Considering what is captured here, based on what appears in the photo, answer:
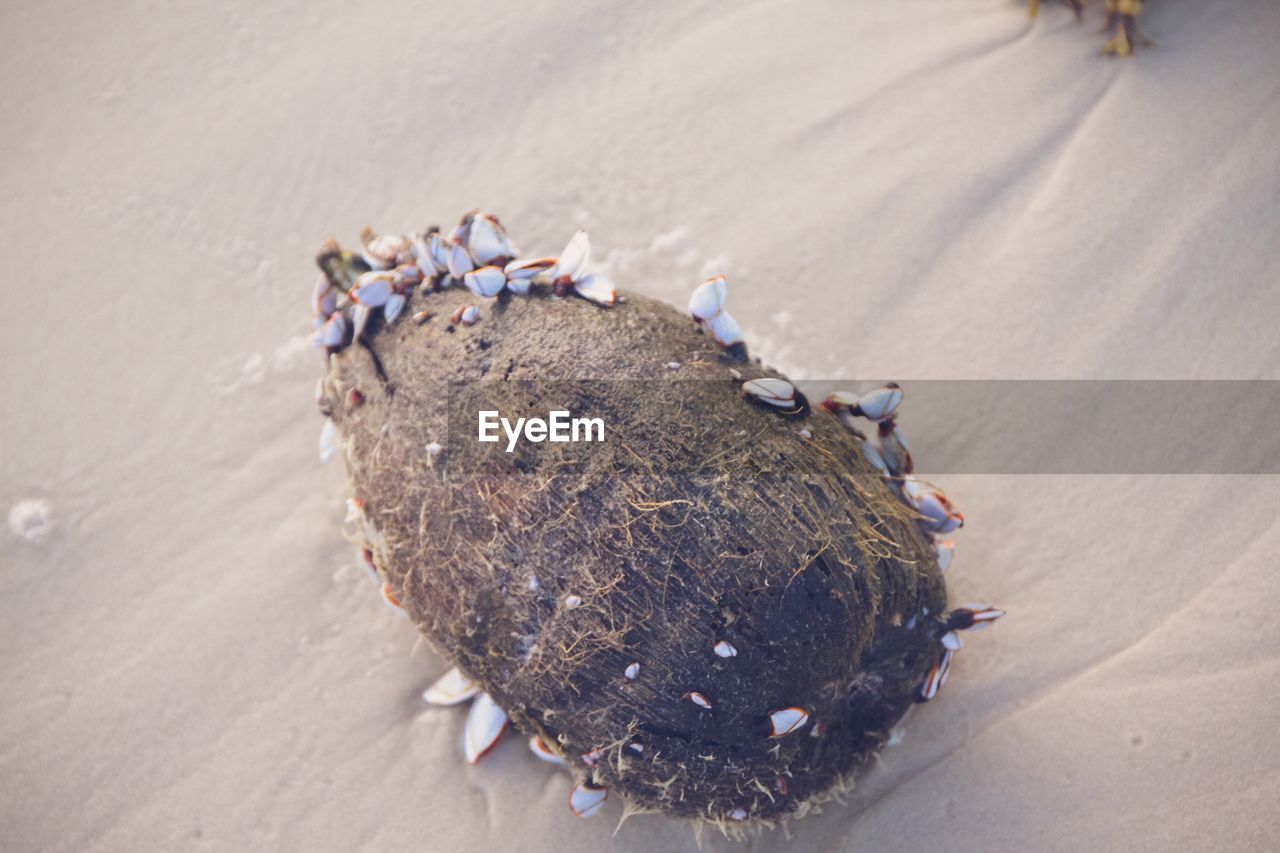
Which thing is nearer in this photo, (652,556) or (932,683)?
(652,556)

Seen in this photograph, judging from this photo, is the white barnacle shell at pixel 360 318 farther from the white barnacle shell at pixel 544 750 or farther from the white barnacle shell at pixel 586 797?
the white barnacle shell at pixel 586 797

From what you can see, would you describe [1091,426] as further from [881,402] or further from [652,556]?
[652,556]

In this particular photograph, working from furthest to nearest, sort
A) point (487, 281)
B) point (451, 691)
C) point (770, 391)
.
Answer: point (451, 691)
point (487, 281)
point (770, 391)

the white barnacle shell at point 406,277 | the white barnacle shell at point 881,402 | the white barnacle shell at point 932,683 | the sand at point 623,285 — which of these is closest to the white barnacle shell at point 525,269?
the white barnacle shell at point 406,277

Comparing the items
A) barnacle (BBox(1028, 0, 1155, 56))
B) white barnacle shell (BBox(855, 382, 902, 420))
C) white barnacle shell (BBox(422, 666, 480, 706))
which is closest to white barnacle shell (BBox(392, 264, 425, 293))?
white barnacle shell (BBox(422, 666, 480, 706))

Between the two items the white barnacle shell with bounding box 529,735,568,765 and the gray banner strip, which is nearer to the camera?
the white barnacle shell with bounding box 529,735,568,765

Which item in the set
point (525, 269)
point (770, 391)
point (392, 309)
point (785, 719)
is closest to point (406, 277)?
point (392, 309)

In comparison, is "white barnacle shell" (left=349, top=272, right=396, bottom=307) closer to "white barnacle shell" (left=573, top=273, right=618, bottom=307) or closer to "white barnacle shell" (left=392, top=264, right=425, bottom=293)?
"white barnacle shell" (left=392, top=264, right=425, bottom=293)

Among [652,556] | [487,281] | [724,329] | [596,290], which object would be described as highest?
[487,281]
